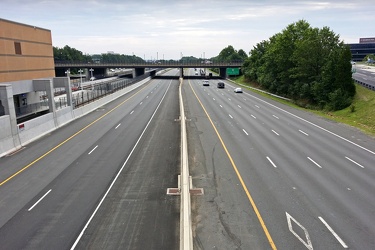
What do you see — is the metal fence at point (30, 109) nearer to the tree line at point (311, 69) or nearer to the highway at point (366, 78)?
the tree line at point (311, 69)

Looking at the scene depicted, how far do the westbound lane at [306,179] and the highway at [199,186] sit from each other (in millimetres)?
68

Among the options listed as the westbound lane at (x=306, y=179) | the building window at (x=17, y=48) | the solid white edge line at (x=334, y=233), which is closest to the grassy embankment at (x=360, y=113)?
the westbound lane at (x=306, y=179)

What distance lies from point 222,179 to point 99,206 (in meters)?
7.30

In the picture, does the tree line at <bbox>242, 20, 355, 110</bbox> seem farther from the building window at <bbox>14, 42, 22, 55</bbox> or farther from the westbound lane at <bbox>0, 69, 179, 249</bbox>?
the building window at <bbox>14, 42, 22, 55</bbox>

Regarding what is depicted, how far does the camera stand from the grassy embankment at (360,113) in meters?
33.8

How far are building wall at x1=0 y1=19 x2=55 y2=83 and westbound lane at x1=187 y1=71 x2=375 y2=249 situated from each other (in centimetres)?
2224

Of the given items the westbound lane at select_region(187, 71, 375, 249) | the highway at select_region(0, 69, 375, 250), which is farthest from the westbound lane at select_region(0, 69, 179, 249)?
the westbound lane at select_region(187, 71, 375, 249)

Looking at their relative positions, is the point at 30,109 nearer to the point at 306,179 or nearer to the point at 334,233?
the point at 306,179

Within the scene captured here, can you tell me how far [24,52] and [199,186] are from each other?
31092 mm

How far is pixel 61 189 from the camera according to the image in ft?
58.1

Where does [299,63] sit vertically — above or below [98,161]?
above

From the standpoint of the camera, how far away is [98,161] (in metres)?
22.6

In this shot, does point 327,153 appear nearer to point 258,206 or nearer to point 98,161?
point 258,206

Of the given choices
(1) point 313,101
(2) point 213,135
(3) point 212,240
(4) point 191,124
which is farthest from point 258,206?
(1) point 313,101
